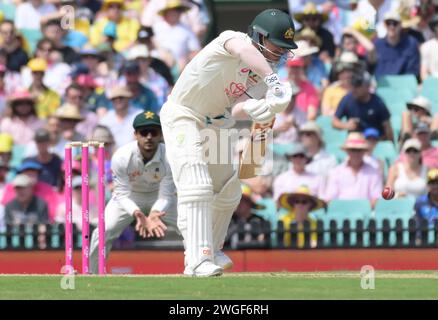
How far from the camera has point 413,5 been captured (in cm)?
1827

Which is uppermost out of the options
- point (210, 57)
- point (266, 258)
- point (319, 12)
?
point (319, 12)

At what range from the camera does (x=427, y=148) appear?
53.6ft

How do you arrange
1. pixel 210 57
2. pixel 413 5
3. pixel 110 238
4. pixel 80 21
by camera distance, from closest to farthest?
pixel 210 57 < pixel 110 238 < pixel 413 5 < pixel 80 21

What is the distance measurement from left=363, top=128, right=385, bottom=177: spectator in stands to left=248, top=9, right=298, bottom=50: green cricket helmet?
6000 mm

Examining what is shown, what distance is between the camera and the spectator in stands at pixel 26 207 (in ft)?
53.7

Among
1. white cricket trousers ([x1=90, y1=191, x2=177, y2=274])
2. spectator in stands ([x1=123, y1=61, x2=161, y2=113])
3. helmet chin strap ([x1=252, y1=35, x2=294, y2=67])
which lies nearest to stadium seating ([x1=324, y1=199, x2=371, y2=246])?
spectator in stands ([x1=123, y1=61, x2=161, y2=113])

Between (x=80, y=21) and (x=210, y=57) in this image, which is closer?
(x=210, y=57)

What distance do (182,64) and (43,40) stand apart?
1.95 m

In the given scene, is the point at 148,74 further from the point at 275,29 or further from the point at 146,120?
the point at 275,29

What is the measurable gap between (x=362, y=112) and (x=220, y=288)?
808cm

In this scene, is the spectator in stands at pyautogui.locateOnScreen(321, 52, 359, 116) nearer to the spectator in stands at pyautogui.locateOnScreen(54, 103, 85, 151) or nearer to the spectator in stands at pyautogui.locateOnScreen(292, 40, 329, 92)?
the spectator in stands at pyautogui.locateOnScreen(292, 40, 329, 92)

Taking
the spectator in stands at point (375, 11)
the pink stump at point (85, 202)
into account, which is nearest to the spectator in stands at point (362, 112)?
the spectator in stands at point (375, 11)
